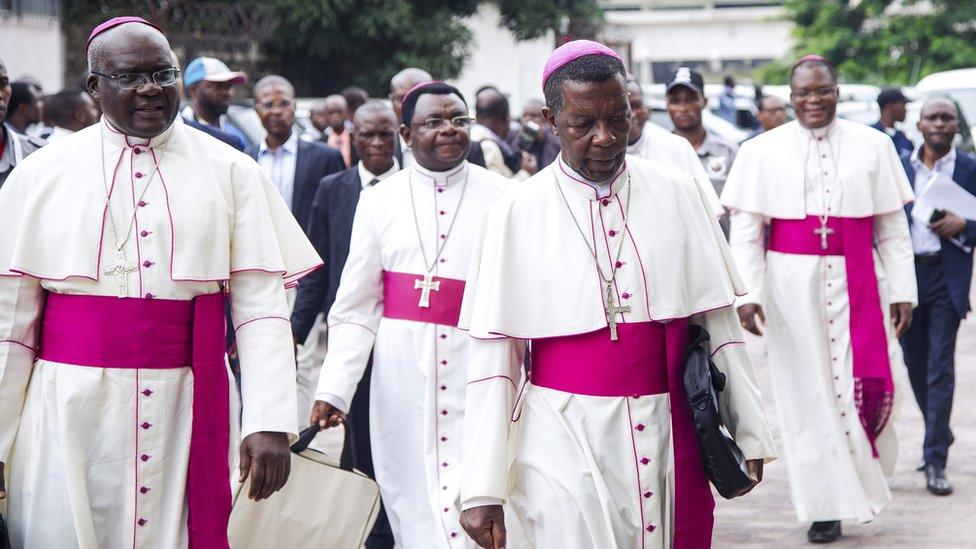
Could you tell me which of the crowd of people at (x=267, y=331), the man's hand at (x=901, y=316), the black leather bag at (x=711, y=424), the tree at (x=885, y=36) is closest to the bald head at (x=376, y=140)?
the man's hand at (x=901, y=316)

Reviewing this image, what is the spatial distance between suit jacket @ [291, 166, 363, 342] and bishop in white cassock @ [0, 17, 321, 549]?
2.78 metres

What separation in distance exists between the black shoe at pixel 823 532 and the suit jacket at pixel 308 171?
3.61m

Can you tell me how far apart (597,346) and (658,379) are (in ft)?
0.66

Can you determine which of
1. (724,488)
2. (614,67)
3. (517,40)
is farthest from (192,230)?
(517,40)

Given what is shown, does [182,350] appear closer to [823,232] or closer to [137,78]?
[137,78]

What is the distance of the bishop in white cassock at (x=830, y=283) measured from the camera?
7.57 meters

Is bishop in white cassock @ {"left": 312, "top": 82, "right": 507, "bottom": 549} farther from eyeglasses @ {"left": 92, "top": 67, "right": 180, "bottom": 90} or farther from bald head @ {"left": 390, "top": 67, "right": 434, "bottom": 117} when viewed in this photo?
bald head @ {"left": 390, "top": 67, "right": 434, "bottom": 117}

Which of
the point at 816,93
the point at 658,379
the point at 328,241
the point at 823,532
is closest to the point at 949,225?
the point at 816,93

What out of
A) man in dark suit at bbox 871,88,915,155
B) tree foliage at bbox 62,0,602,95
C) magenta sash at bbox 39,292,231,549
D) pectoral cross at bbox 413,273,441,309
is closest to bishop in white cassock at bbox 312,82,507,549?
pectoral cross at bbox 413,273,441,309

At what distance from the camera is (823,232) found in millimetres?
7570

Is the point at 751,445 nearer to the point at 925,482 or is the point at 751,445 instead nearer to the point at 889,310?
the point at 889,310

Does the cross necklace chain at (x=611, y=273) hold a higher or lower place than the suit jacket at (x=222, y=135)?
lower

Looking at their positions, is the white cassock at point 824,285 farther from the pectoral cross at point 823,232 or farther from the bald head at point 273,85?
the bald head at point 273,85

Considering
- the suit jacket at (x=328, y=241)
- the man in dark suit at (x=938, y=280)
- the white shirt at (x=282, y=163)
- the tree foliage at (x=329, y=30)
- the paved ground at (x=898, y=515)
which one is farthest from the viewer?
the tree foliage at (x=329, y=30)
